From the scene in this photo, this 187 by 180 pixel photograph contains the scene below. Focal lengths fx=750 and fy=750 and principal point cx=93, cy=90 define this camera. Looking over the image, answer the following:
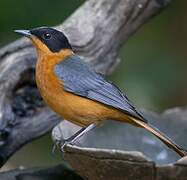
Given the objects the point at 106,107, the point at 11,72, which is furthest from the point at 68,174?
the point at 11,72

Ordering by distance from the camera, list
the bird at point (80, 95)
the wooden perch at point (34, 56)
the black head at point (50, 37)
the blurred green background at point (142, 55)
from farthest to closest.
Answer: the blurred green background at point (142, 55) < the wooden perch at point (34, 56) < the black head at point (50, 37) < the bird at point (80, 95)

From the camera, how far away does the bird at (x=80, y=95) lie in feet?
15.5

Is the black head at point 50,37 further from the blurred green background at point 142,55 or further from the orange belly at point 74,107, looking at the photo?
the blurred green background at point 142,55

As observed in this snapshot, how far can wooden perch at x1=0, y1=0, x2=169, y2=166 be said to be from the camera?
5.25 m

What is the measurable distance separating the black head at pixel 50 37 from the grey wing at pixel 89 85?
118 millimetres

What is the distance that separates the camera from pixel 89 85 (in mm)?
4840

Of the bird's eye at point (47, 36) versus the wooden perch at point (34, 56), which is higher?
the bird's eye at point (47, 36)

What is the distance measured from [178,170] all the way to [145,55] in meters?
3.74

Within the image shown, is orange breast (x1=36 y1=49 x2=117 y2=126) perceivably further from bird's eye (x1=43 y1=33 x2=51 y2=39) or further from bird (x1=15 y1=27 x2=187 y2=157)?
bird's eye (x1=43 y1=33 x2=51 y2=39)

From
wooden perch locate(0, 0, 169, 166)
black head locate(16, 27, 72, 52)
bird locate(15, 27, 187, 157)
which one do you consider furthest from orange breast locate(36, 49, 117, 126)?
wooden perch locate(0, 0, 169, 166)

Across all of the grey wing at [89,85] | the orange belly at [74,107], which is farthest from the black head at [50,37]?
the orange belly at [74,107]

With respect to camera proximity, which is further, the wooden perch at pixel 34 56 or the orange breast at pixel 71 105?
the wooden perch at pixel 34 56

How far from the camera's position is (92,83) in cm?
488

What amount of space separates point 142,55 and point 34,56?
7.19 ft
